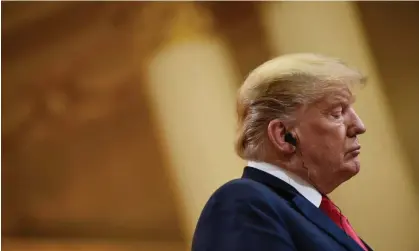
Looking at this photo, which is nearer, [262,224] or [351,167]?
[262,224]

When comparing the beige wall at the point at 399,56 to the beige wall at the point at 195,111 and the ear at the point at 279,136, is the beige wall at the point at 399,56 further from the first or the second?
the ear at the point at 279,136

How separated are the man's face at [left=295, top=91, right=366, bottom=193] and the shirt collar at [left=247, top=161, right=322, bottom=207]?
0.05ft

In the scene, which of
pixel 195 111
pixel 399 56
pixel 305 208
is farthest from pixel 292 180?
pixel 399 56

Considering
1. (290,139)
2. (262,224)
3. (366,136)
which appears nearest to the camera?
(262,224)

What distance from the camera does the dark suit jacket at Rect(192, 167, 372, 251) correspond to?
2.60 feet

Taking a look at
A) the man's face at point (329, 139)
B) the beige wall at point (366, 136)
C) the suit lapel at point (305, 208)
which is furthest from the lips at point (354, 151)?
the beige wall at point (366, 136)

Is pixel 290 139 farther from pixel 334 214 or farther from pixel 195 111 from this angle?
pixel 195 111

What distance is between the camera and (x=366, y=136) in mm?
1613

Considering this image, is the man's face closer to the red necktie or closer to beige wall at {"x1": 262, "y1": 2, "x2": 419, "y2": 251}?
the red necktie

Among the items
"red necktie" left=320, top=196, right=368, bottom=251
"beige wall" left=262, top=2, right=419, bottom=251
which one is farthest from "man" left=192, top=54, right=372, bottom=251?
"beige wall" left=262, top=2, right=419, bottom=251

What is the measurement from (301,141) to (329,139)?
4 centimetres

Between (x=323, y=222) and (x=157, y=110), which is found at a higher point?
(x=157, y=110)

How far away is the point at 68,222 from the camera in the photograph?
1.59 meters

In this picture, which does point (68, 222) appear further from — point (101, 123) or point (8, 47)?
point (8, 47)
